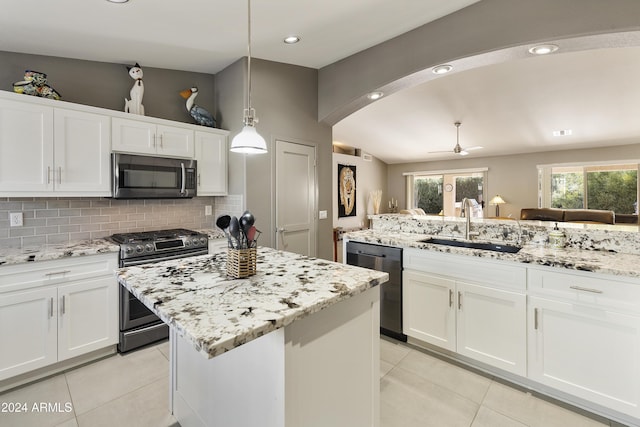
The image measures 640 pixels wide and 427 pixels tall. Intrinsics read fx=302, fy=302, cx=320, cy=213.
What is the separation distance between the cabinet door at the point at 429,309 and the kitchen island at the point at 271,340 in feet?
3.68

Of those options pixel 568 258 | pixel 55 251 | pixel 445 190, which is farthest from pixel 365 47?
pixel 445 190

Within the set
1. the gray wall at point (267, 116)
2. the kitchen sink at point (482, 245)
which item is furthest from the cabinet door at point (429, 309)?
the gray wall at point (267, 116)

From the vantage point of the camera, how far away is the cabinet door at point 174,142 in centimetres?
296

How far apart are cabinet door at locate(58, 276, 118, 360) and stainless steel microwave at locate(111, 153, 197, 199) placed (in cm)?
79

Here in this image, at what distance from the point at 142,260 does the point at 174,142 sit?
122cm

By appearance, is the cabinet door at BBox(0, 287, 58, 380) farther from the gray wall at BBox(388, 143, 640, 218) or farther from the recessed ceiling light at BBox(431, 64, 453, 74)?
the gray wall at BBox(388, 143, 640, 218)

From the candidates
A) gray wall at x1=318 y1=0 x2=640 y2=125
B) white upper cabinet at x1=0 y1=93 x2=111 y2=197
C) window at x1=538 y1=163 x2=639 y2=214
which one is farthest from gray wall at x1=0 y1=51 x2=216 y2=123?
window at x1=538 y1=163 x2=639 y2=214

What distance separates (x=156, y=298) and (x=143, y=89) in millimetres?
2709

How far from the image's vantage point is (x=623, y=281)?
5.61 feet

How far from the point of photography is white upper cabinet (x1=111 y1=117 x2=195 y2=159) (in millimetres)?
2699

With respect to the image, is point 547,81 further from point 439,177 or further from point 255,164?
point 439,177

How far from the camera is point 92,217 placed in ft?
9.45

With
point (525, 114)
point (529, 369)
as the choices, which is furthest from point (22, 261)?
point (525, 114)

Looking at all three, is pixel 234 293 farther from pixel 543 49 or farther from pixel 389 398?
pixel 543 49
